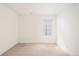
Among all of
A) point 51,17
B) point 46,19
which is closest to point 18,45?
point 46,19

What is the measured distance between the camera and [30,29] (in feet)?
7.21

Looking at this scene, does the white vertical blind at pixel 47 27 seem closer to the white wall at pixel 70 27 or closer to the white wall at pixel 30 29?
the white wall at pixel 30 29

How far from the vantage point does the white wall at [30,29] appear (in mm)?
2060

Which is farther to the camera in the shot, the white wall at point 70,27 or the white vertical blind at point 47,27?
the white wall at point 70,27

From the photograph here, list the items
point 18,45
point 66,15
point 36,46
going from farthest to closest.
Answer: point 66,15 < point 36,46 < point 18,45

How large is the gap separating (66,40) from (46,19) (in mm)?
999

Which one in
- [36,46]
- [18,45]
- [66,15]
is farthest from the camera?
[66,15]

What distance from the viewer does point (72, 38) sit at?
2.36 meters

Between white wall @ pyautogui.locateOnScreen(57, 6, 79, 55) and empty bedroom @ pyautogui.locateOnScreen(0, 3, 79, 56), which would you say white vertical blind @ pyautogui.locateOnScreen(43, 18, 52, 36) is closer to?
empty bedroom @ pyautogui.locateOnScreen(0, 3, 79, 56)

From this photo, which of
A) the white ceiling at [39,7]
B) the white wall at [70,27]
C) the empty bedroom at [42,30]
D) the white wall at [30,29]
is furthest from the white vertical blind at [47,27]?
the white wall at [70,27]

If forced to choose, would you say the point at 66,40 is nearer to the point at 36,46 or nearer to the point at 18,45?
the point at 36,46

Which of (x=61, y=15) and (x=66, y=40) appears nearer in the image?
(x=61, y=15)

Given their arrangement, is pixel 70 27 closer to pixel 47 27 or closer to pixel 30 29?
pixel 47 27

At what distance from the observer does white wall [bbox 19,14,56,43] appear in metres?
2.06
